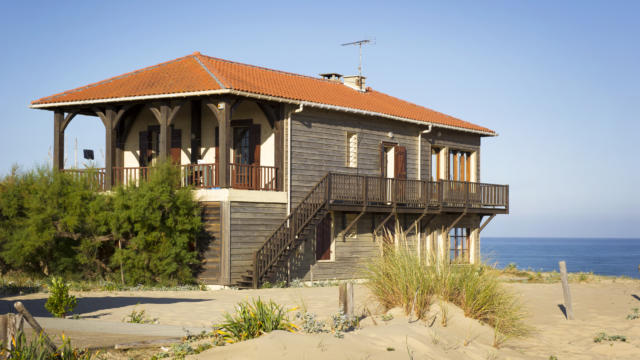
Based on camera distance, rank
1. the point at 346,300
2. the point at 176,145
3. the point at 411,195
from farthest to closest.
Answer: the point at 411,195, the point at 176,145, the point at 346,300

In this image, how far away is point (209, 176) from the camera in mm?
20859

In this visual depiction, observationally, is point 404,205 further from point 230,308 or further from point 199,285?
point 230,308

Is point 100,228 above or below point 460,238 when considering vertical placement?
above

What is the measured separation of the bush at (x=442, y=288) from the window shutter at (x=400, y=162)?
42.4 feet

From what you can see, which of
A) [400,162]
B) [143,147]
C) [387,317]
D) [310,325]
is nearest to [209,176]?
[143,147]

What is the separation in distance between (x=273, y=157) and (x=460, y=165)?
10.0 metres

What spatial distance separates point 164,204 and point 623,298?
39.0ft

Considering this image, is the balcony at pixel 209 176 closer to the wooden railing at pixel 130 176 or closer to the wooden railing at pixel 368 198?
the wooden railing at pixel 130 176

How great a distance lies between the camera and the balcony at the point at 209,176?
67.7 feet

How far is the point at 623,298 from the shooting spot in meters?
19.7

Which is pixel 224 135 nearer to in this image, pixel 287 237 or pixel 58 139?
pixel 287 237

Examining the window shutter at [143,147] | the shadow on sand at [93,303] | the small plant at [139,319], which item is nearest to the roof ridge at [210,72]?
the window shutter at [143,147]

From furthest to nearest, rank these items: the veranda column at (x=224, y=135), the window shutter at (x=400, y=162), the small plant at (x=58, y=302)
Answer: the window shutter at (x=400, y=162), the veranda column at (x=224, y=135), the small plant at (x=58, y=302)

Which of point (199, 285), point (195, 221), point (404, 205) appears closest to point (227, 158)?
point (195, 221)
